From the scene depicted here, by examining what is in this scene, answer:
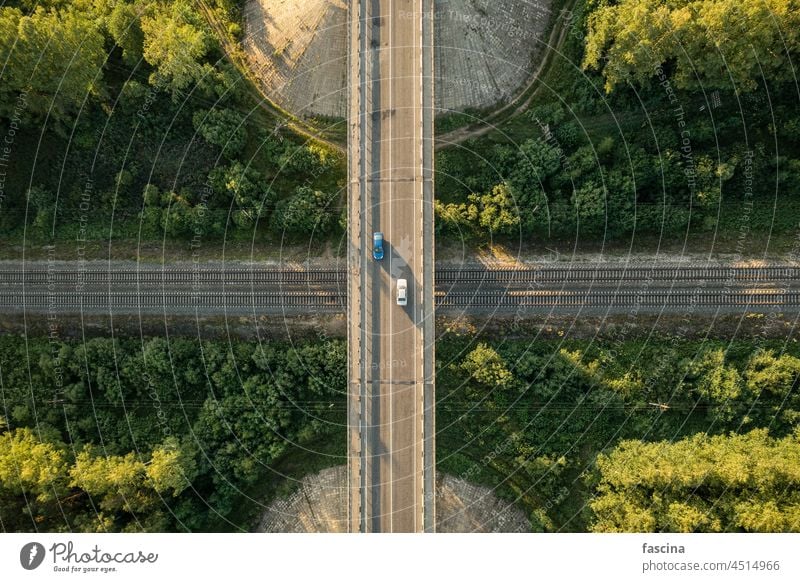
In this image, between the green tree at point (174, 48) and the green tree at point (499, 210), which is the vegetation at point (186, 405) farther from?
the green tree at point (174, 48)

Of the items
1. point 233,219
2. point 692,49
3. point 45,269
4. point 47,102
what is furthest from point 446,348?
point 47,102

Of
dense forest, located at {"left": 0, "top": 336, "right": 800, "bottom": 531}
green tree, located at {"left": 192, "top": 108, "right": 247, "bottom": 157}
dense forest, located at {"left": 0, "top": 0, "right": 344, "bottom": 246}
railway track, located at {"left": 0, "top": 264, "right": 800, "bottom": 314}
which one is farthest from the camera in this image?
green tree, located at {"left": 192, "top": 108, "right": 247, "bottom": 157}

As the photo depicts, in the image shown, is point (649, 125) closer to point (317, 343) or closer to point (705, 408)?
point (705, 408)

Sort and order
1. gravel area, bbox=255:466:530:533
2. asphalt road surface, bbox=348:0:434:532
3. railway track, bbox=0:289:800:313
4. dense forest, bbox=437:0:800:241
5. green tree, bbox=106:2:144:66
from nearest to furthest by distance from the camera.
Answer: asphalt road surface, bbox=348:0:434:532 < green tree, bbox=106:2:144:66 < dense forest, bbox=437:0:800:241 < railway track, bbox=0:289:800:313 < gravel area, bbox=255:466:530:533

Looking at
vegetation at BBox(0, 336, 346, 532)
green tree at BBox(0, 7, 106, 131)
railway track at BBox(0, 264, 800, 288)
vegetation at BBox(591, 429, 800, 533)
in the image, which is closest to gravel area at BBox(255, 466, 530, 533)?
vegetation at BBox(0, 336, 346, 532)

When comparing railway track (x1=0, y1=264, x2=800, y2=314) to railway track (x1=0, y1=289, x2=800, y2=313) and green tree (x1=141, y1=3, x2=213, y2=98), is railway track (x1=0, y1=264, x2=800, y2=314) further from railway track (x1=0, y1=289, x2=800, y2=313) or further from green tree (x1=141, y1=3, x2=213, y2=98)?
green tree (x1=141, y1=3, x2=213, y2=98)

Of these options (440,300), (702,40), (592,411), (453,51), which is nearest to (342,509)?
(440,300)
